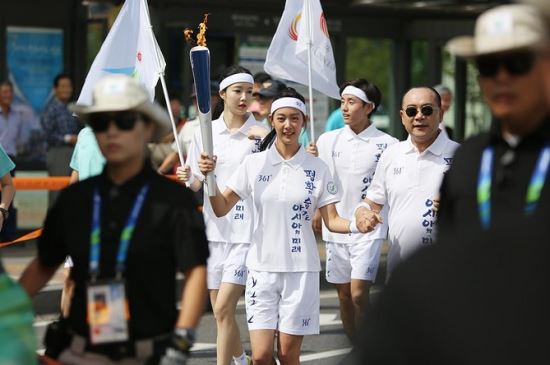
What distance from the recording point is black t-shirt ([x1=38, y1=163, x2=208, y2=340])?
4473 mm

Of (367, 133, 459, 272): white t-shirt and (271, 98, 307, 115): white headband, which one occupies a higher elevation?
(271, 98, 307, 115): white headband

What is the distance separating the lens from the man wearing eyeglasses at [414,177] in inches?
323

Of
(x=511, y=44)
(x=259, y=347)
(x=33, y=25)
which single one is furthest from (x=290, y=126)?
(x=33, y=25)

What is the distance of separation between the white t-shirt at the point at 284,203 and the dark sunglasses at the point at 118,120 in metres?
3.38

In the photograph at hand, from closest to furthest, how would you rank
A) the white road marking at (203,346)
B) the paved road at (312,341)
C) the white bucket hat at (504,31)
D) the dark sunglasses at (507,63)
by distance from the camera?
the white bucket hat at (504,31), the dark sunglasses at (507,63), the paved road at (312,341), the white road marking at (203,346)

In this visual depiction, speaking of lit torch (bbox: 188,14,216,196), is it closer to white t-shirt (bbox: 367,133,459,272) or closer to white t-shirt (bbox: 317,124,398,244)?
white t-shirt (bbox: 367,133,459,272)

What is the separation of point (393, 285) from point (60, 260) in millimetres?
3099

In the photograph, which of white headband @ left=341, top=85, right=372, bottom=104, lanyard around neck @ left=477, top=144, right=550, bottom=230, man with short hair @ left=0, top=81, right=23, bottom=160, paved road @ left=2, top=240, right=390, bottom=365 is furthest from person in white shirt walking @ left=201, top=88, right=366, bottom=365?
man with short hair @ left=0, top=81, right=23, bottom=160

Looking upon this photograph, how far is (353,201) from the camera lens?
396 inches

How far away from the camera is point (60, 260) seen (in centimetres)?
475

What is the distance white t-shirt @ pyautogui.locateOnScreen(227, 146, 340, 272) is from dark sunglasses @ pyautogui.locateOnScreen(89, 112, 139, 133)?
3385mm

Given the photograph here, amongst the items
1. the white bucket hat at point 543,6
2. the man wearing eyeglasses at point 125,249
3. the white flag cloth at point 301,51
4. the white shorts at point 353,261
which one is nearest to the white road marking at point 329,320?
the white shorts at point 353,261

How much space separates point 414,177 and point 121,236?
4095mm

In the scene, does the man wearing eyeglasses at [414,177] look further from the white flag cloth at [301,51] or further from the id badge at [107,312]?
the id badge at [107,312]
